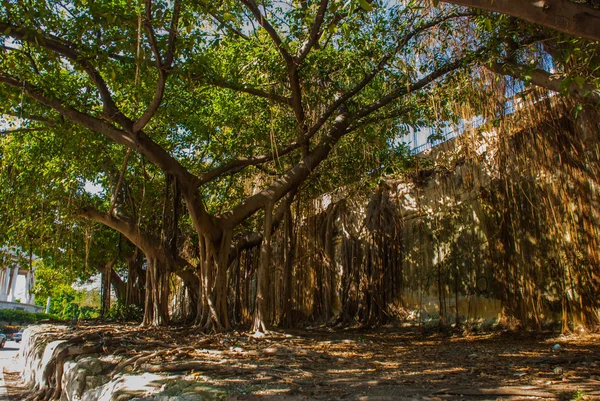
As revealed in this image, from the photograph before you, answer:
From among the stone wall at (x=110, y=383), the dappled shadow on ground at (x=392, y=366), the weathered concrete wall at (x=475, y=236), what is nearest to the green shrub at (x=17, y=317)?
the weathered concrete wall at (x=475, y=236)

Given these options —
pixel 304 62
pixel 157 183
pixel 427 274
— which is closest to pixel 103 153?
pixel 157 183

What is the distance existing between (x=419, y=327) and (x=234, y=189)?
408 cm

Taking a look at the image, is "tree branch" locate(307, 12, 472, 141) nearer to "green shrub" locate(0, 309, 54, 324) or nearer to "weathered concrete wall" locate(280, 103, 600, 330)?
"weathered concrete wall" locate(280, 103, 600, 330)

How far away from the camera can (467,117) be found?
21.1 feet

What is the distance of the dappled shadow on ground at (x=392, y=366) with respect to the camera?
9.43 ft

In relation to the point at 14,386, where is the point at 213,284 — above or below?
above

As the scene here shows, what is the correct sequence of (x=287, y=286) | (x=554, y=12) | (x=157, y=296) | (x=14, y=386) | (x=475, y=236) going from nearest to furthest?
(x=554, y=12) < (x=475, y=236) < (x=14, y=386) < (x=287, y=286) < (x=157, y=296)

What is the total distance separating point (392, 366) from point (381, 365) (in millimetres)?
118

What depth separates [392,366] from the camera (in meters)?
4.07

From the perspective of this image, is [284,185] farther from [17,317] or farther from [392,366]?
[17,317]

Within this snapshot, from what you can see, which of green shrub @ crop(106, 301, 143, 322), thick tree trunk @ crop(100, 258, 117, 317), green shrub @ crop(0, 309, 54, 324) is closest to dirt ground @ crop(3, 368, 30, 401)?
green shrub @ crop(106, 301, 143, 322)

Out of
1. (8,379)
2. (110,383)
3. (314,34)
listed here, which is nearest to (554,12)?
Answer: (110,383)

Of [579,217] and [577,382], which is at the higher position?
[579,217]

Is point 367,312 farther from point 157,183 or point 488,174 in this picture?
point 157,183
